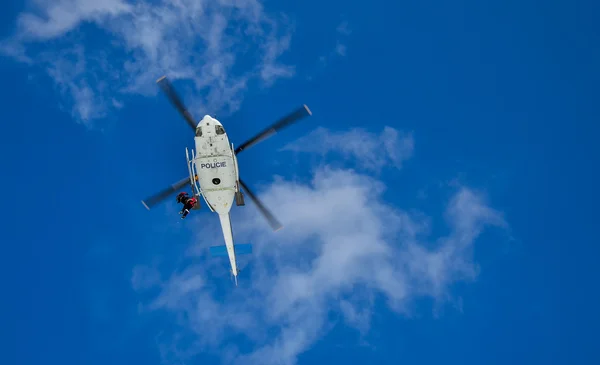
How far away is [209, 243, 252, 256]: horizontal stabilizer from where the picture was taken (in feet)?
149

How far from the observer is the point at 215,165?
42.2 m

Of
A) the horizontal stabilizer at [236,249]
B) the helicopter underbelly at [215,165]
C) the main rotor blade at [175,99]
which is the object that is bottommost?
the horizontal stabilizer at [236,249]

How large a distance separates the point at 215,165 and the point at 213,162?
0.25 meters

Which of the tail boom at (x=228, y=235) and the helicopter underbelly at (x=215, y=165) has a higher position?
the helicopter underbelly at (x=215, y=165)

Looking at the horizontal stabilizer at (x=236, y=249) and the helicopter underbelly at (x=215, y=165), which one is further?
the horizontal stabilizer at (x=236, y=249)

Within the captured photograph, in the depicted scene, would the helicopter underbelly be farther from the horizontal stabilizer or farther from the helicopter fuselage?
the horizontal stabilizer

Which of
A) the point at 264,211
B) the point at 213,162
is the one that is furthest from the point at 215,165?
the point at 264,211

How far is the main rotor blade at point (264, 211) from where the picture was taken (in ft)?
142

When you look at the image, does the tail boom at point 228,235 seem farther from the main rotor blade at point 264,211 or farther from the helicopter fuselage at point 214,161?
the main rotor blade at point 264,211

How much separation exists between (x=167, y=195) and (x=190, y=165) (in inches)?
104

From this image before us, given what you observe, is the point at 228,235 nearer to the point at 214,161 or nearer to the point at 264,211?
the point at 264,211

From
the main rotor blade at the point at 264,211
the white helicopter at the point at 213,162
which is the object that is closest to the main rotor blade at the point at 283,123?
the white helicopter at the point at 213,162

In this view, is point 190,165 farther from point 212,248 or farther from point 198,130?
point 212,248

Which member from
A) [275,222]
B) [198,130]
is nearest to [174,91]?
[198,130]
